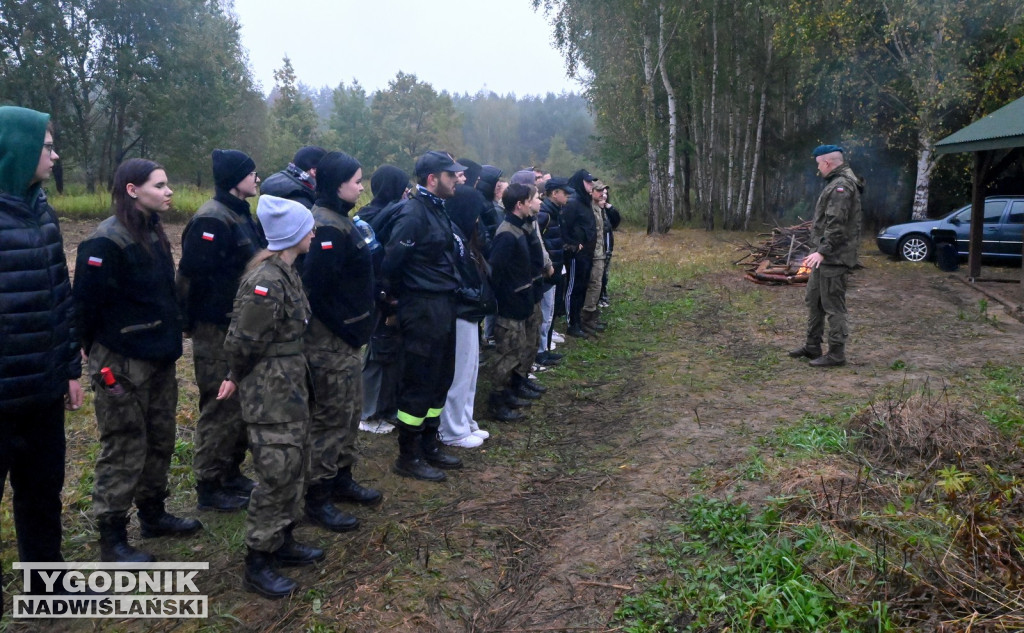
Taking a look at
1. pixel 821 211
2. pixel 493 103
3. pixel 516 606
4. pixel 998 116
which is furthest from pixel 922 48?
pixel 493 103

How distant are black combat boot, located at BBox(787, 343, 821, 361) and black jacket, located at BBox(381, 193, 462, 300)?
4554mm

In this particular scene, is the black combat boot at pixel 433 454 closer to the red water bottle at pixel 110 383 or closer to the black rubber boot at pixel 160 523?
the black rubber boot at pixel 160 523

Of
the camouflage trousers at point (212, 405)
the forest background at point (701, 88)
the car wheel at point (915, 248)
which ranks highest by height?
the forest background at point (701, 88)

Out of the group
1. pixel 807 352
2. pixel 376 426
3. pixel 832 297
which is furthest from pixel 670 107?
pixel 376 426

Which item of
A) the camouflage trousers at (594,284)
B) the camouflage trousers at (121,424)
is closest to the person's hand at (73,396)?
the camouflage trousers at (121,424)

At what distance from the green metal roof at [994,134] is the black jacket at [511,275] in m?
8.09

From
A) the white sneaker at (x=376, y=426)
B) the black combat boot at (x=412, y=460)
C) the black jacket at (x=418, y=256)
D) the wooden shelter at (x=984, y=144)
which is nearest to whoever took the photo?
the black jacket at (x=418, y=256)

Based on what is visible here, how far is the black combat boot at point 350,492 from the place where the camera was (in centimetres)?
431

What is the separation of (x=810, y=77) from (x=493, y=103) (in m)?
77.6

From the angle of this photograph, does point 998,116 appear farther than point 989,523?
Result: Yes

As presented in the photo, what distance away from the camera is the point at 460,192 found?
5.49m

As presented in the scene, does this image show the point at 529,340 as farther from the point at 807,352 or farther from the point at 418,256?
the point at 807,352

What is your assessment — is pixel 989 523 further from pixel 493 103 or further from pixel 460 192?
pixel 493 103

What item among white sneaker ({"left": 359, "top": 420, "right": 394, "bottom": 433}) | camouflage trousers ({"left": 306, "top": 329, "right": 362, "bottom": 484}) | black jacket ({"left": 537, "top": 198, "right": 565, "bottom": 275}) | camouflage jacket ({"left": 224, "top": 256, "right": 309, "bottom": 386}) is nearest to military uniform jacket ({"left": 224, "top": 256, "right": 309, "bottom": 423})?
camouflage jacket ({"left": 224, "top": 256, "right": 309, "bottom": 386})
